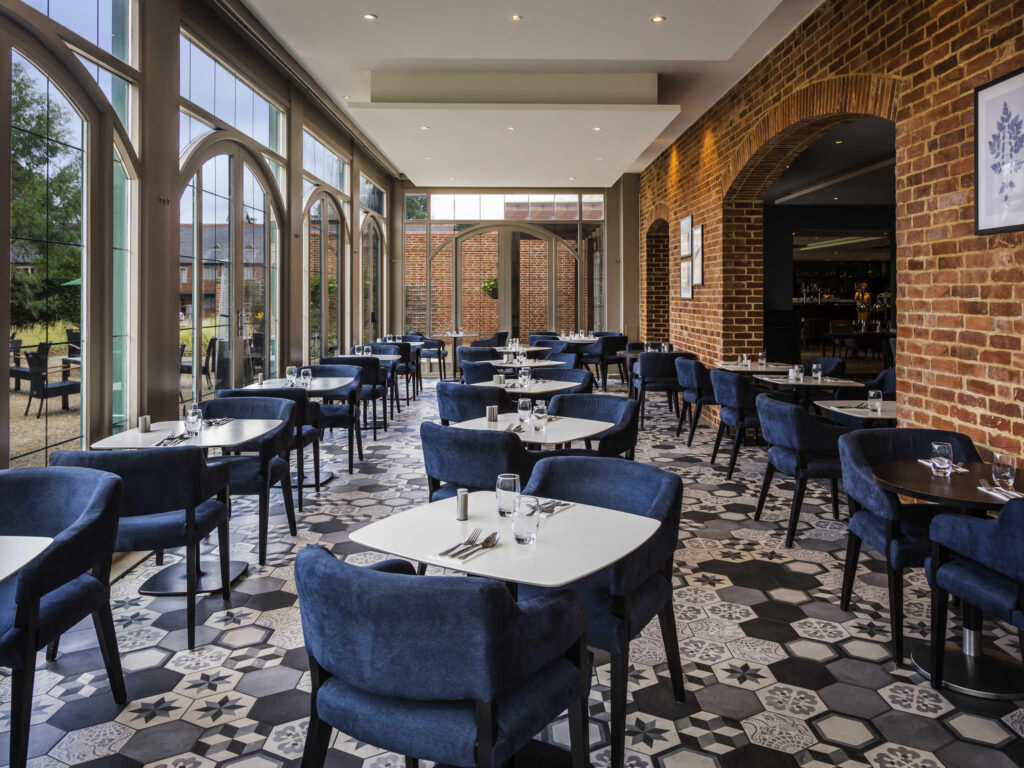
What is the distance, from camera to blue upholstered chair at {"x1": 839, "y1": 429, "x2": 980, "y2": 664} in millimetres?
3064

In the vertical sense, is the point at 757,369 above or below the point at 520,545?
above

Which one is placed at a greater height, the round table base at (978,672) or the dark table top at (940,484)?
the dark table top at (940,484)

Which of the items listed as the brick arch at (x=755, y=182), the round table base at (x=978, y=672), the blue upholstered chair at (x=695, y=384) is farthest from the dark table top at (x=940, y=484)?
the blue upholstered chair at (x=695, y=384)

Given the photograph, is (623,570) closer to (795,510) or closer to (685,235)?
(795,510)

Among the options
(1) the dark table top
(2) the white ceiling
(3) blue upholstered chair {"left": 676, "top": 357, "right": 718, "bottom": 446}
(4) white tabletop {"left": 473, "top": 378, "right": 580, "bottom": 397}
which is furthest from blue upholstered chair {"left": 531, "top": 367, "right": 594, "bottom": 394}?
(1) the dark table top

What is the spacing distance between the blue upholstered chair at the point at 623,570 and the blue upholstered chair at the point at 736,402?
348cm

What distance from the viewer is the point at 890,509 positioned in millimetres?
3086

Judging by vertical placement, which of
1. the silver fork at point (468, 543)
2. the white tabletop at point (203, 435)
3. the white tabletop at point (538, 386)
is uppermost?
the white tabletop at point (538, 386)

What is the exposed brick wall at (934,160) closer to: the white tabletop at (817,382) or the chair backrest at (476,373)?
the white tabletop at (817,382)

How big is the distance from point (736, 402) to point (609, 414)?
2081 mm

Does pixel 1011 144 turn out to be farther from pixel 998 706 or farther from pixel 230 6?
pixel 230 6

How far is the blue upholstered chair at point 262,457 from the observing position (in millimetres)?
4168

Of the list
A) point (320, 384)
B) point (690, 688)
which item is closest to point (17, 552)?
point (690, 688)

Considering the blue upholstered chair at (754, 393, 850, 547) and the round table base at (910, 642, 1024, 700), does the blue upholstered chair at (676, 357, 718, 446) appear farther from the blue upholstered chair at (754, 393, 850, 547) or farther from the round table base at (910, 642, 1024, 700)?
the round table base at (910, 642, 1024, 700)
